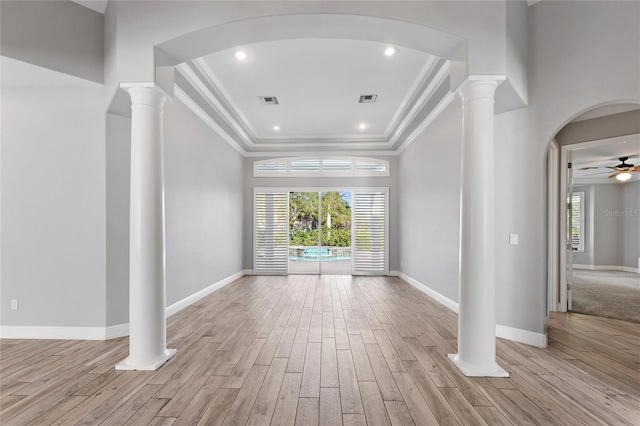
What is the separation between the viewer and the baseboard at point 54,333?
3.51 metres

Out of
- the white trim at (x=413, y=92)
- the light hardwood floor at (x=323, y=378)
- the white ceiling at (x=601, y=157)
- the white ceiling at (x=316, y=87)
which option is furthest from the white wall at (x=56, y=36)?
the white ceiling at (x=601, y=157)

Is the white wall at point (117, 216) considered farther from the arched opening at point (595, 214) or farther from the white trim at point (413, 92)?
the arched opening at point (595, 214)

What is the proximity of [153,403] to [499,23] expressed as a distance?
4.21m

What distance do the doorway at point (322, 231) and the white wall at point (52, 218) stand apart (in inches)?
202

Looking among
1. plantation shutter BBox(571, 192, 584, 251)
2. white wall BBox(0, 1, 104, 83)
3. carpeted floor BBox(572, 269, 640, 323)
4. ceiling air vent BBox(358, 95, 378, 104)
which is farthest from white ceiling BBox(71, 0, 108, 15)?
plantation shutter BBox(571, 192, 584, 251)

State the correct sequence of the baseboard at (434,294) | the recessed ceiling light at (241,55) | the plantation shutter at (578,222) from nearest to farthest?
the recessed ceiling light at (241,55), the baseboard at (434,294), the plantation shutter at (578,222)

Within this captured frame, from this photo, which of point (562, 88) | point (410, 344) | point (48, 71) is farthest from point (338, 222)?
point (48, 71)

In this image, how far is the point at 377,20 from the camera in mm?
2756

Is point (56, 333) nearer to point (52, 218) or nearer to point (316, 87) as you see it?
point (52, 218)

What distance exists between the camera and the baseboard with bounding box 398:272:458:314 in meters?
4.62

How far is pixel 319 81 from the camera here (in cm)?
451

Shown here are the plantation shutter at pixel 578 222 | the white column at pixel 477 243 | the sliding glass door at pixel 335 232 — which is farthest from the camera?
the plantation shutter at pixel 578 222

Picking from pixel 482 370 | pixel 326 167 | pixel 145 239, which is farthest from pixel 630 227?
pixel 145 239

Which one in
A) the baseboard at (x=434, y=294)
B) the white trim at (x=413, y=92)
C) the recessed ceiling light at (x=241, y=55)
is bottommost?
the baseboard at (x=434, y=294)
